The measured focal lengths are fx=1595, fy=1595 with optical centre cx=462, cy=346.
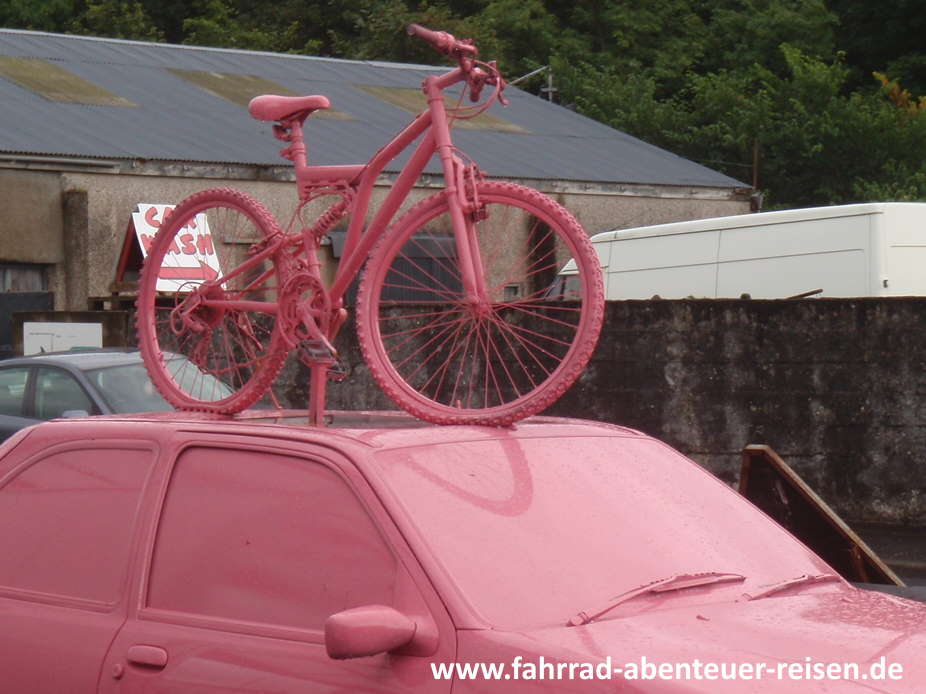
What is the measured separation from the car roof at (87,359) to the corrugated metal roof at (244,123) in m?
9.96

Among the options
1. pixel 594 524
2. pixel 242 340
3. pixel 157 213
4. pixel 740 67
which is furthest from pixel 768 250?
pixel 740 67

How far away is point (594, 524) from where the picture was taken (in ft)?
13.4

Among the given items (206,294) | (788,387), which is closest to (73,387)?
(788,387)

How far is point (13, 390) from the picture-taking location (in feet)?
44.3

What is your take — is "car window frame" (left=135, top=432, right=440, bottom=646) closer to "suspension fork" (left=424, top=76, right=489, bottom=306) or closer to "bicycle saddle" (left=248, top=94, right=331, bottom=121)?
"suspension fork" (left=424, top=76, right=489, bottom=306)

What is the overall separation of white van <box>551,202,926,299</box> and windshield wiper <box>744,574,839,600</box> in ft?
35.8

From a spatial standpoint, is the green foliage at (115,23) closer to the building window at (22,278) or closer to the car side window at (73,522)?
the building window at (22,278)

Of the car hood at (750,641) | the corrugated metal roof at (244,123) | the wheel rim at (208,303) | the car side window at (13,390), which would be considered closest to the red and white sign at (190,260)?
the wheel rim at (208,303)

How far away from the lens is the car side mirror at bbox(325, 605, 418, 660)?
11.5 ft

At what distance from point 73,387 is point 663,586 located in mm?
9625

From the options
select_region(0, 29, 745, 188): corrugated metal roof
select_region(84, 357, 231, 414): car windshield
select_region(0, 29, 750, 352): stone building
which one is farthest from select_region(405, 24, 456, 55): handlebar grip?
select_region(0, 29, 745, 188): corrugated metal roof

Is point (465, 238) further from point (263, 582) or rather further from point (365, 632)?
point (365, 632)

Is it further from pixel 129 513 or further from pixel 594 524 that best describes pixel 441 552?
pixel 129 513

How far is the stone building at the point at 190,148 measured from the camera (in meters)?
23.4
